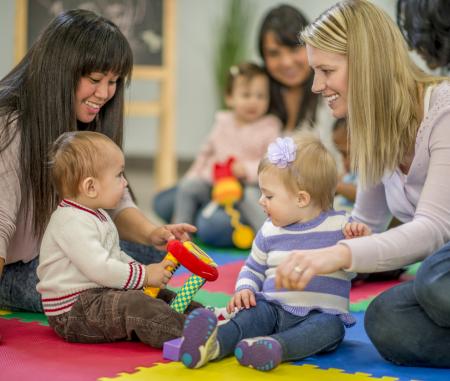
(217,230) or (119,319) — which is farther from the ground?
(119,319)

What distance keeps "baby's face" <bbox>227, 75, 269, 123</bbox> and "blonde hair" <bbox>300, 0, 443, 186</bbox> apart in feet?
5.41

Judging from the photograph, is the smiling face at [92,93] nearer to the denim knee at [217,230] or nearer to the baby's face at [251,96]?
the denim knee at [217,230]

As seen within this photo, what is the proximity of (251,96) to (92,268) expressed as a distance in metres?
1.82

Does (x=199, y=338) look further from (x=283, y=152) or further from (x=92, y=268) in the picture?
(x=283, y=152)

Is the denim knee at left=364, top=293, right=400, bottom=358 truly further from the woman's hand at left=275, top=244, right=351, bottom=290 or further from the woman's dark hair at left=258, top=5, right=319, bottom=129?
the woman's dark hair at left=258, top=5, right=319, bottom=129

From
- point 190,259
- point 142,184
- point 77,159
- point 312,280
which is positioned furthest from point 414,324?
point 142,184

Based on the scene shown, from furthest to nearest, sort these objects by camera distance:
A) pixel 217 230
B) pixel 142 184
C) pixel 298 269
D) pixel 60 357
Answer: pixel 142 184 < pixel 217 230 < pixel 60 357 < pixel 298 269

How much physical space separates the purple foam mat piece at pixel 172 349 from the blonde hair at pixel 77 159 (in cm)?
36

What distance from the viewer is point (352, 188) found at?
267cm

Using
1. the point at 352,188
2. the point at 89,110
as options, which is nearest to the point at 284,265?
the point at 89,110

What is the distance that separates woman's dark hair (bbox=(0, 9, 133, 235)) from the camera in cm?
174

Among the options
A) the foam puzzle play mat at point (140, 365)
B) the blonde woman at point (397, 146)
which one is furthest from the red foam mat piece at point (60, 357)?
the blonde woman at point (397, 146)

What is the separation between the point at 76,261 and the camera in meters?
1.57

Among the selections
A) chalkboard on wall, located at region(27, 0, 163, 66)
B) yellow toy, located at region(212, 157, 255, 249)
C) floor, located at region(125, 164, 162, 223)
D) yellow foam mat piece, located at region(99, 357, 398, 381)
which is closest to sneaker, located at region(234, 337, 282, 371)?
yellow foam mat piece, located at region(99, 357, 398, 381)
